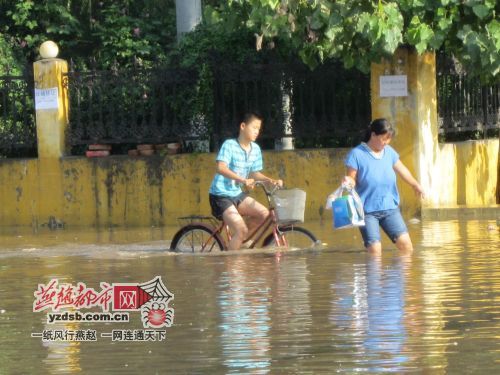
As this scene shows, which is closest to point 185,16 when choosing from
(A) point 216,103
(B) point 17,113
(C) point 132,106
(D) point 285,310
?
(C) point 132,106

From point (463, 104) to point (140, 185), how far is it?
4.93m

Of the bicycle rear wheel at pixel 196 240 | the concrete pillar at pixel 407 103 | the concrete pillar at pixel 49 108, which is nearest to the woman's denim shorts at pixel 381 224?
the bicycle rear wheel at pixel 196 240

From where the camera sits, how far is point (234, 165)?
535 inches

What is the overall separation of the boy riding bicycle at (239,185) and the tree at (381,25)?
254 cm

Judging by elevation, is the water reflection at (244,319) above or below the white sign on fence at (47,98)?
below

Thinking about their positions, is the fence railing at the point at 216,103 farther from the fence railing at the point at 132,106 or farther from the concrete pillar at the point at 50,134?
the concrete pillar at the point at 50,134

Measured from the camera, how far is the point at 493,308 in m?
9.74

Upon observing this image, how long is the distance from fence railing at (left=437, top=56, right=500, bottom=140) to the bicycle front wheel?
213 inches

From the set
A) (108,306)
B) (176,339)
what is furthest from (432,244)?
(176,339)

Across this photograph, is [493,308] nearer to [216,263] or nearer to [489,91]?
[216,263]

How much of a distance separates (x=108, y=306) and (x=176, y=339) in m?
1.57

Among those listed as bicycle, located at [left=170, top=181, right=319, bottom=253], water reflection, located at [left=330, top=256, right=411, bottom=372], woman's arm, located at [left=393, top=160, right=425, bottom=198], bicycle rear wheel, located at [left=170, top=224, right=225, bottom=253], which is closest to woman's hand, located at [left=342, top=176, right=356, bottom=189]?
woman's arm, located at [left=393, top=160, right=425, bottom=198]

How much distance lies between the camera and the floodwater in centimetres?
814

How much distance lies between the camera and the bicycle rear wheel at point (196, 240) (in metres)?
13.8
